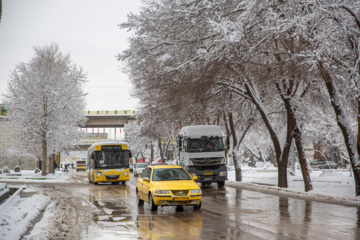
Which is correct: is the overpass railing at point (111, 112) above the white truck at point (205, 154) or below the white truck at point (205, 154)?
above

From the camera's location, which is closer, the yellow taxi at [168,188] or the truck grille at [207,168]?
the yellow taxi at [168,188]

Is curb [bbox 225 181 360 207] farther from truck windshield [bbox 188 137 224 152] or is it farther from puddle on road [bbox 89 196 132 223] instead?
puddle on road [bbox 89 196 132 223]

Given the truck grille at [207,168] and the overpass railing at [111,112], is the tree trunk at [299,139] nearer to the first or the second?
the truck grille at [207,168]

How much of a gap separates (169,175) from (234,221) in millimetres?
3966

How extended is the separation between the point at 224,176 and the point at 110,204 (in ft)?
33.8

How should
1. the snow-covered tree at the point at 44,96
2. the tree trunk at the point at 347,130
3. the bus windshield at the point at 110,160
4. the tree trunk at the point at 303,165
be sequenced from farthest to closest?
the snow-covered tree at the point at 44,96 < the bus windshield at the point at 110,160 < the tree trunk at the point at 303,165 < the tree trunk at the point at 347,130

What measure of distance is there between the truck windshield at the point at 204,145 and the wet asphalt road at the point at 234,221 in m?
9.46

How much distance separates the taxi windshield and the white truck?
9.63m

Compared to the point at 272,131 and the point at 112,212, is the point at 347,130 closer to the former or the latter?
the point at 272,131

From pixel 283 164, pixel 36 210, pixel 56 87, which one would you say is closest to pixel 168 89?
pixel 283 164

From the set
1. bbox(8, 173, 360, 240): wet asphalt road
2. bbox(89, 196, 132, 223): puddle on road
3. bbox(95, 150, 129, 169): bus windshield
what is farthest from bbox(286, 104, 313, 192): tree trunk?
bbox(95, 150, 129, 169): bus windshield

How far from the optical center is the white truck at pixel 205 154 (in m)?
24.3

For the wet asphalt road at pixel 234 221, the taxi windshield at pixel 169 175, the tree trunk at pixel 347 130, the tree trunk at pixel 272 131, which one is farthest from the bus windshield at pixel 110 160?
the tree trunk at pixel 347 130

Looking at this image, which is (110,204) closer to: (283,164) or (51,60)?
(283,164)
